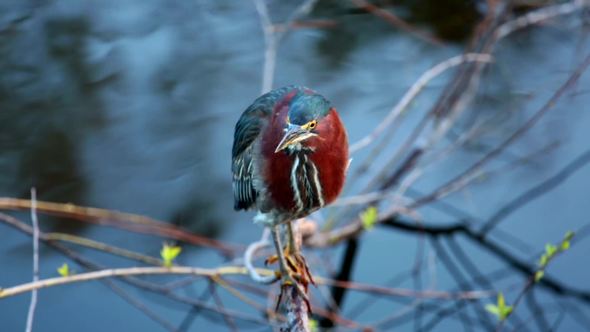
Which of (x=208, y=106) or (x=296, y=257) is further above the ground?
(x=208, y=106)

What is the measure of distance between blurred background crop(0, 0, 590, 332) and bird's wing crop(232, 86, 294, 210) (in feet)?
4.87

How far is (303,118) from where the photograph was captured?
259cm

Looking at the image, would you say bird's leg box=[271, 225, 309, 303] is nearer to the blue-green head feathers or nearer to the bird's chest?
the bird's chest

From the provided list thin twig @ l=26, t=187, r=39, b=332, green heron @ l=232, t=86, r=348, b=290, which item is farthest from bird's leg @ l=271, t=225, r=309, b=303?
thin twig @ l=26, t=187, r=39, b=332

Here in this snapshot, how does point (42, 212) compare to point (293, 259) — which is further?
point (42, 212)

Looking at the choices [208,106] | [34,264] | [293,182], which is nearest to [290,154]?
[293,182]

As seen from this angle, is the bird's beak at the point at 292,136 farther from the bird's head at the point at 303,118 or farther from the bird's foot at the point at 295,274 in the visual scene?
the bird's foot at the point at 295,274

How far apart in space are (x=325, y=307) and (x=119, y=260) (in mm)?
1184

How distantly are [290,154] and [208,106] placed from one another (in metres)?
2.87

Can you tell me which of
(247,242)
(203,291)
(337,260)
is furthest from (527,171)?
(203,291)

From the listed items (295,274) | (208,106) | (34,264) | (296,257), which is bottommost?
(295,274)

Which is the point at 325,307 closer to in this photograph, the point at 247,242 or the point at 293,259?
the point at 247,242

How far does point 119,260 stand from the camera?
15.8ft

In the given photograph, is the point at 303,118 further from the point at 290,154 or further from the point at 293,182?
the point at 293,182
